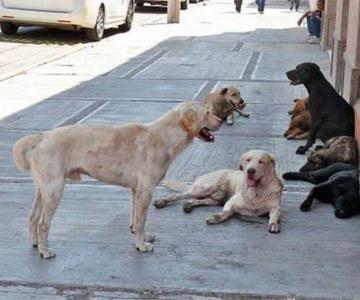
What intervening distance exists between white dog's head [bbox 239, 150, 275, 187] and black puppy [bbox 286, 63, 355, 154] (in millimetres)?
2290

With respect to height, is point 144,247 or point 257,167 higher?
point 257,167

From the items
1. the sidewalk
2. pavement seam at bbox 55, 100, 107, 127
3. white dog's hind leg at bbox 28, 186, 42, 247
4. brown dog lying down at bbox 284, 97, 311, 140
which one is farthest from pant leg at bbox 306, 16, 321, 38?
white dog's hind leg at bbox 28, 186, 42, 247

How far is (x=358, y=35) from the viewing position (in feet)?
27.5

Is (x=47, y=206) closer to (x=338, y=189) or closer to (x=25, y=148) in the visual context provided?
(x=25, y=148)

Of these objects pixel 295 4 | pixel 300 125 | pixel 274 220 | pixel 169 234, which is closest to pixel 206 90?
pixel 300 125

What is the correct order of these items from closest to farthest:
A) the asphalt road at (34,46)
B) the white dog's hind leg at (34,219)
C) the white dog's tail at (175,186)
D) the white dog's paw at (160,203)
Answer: the white dog's hind leg at (34,219) → the white dog's paw at (160,203) → the white dog's tail at (175,186) → the asphalt road at (34,46)

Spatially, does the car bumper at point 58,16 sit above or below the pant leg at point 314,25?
above

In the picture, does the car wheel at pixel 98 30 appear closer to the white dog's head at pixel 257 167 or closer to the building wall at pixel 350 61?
A: the building wall at pixel 350 61

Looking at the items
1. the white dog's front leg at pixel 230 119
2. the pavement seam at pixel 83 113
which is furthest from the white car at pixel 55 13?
the white dog's front leg at pixel 230 119

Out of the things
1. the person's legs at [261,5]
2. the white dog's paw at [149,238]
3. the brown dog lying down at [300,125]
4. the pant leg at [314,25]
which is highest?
the white dog's paw at [149,238]

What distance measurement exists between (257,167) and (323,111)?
107 inches

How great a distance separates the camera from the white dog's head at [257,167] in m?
5.80

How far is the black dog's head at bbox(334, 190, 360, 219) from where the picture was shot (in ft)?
19.9

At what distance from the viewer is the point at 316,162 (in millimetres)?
7328
